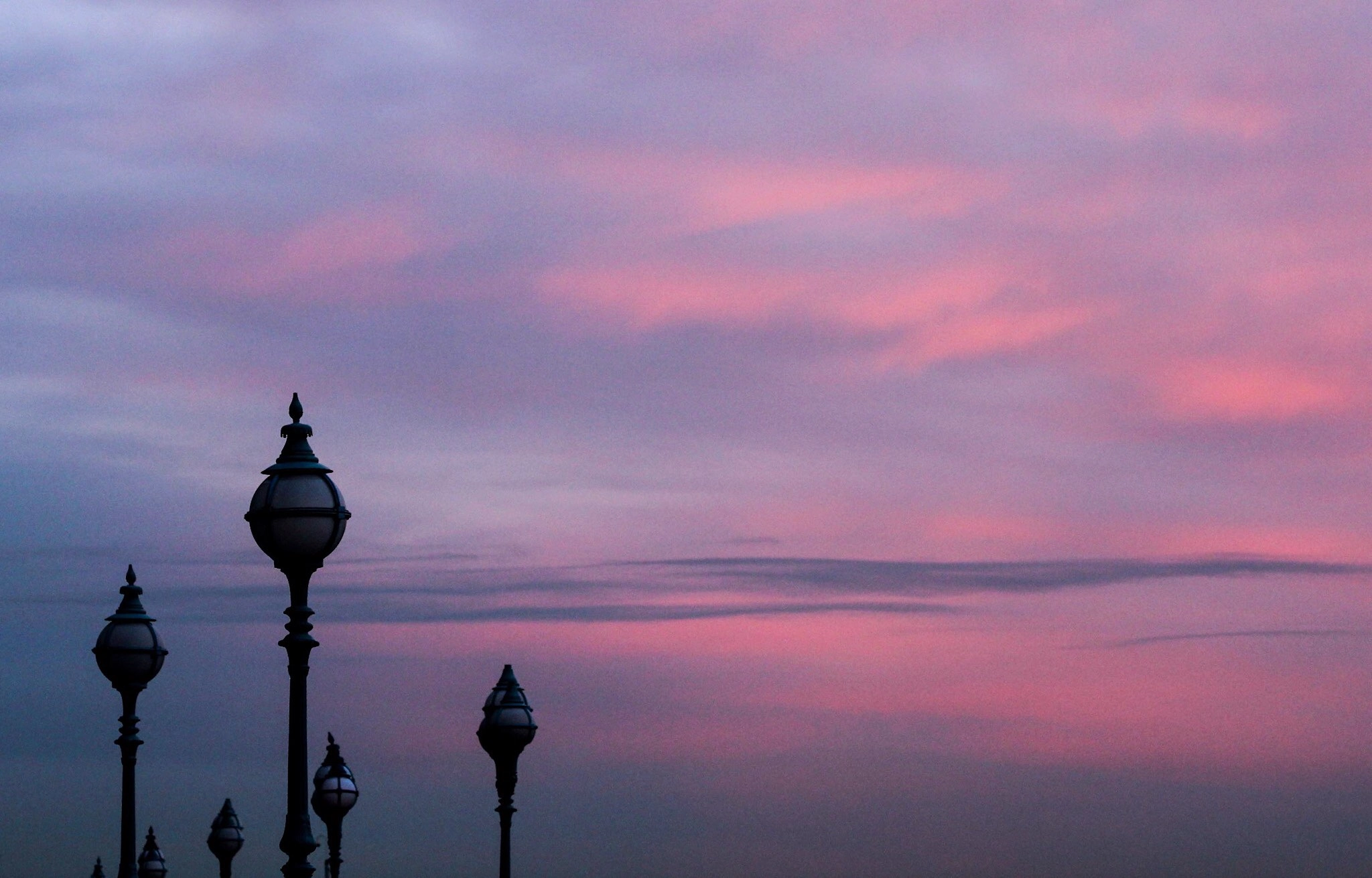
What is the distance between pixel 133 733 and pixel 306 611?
1021 centimetres

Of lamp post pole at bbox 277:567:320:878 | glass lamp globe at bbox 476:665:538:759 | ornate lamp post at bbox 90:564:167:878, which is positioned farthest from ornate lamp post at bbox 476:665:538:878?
lamp post pole at bbox 277:567:320:878

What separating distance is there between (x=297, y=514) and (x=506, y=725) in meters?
12.6

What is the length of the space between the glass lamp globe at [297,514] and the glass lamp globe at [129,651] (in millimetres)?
9676

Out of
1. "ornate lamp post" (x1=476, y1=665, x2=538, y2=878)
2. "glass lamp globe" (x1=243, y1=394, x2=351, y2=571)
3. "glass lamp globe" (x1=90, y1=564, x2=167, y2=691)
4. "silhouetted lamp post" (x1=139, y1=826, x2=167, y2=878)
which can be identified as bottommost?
"silhouetted lamp post" (x1=139, y1=826, x2=167, y2=878)

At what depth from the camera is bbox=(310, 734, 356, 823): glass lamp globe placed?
42500 mm

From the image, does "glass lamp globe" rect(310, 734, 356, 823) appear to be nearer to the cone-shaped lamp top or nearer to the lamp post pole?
the cone-shaped lamp top

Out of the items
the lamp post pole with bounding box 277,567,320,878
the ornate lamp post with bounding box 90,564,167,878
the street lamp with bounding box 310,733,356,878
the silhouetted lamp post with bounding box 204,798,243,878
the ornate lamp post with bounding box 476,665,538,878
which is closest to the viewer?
the lamp post pole with bounding box 277,567,320,878

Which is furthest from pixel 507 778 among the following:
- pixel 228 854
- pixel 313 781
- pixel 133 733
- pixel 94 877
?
pixel 94 877

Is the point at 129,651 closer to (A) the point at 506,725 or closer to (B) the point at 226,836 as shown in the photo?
(A) the point at 506,725

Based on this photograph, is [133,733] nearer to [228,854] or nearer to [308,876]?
[308,876]

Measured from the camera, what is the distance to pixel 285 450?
1784 centimetres

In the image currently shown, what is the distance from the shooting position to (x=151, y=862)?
64812mm

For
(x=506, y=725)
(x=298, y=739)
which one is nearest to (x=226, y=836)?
(x=506, y=725)

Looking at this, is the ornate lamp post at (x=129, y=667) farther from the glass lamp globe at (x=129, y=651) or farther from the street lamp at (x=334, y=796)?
the street lamp at (x=334, y=796)
